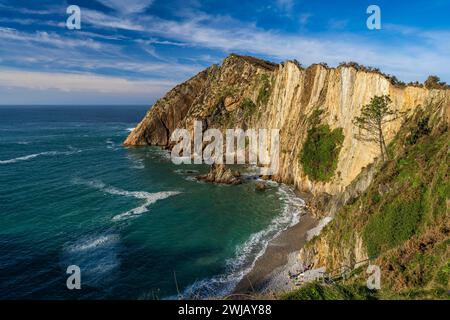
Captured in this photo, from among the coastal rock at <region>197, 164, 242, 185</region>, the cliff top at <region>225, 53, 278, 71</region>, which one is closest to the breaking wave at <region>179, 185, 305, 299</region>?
the coastal rock at <region>197, 164, 242, 185</region>

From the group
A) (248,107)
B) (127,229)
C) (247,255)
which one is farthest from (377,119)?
(248,107)

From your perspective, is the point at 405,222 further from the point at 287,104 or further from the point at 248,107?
the point at 248,107

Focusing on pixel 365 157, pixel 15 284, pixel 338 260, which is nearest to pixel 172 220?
pixel 15 284

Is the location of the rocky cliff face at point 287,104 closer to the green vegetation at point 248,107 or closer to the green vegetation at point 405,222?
the green vegetation at point 248,107

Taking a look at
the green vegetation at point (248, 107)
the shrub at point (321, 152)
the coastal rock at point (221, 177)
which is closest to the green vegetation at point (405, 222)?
the shrub at point (321, 152)

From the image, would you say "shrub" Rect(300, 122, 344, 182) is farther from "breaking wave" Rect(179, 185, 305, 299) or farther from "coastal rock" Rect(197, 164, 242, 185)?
"coastal rock" Rect(197, 164, 242, 185)
